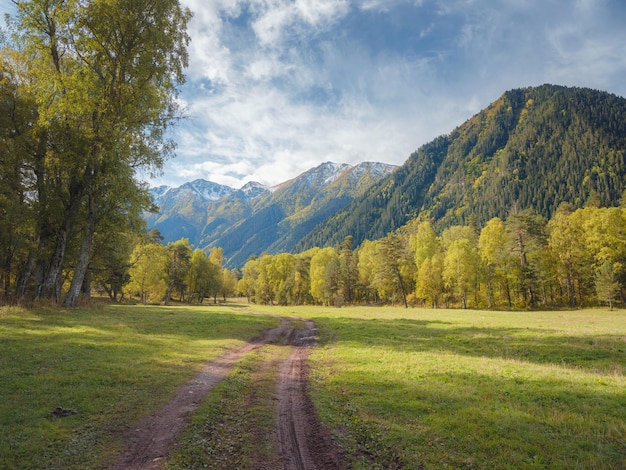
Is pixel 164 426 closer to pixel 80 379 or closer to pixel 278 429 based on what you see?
pixel 278 429

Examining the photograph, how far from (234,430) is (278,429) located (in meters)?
1.24

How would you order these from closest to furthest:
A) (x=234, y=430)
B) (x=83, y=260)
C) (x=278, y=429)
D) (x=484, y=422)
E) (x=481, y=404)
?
(x=234, y=430)
(x=278, y=429)
(x=484, y=422)
(x=481, y=404)
(x=83, y=260)

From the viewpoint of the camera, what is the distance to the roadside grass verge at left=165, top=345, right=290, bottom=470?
24.5 feet

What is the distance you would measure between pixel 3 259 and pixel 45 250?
4.90 metres

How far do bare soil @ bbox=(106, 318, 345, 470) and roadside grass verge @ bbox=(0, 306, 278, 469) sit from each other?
1.47 ft

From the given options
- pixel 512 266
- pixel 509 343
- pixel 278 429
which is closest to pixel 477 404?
pixel 278 429

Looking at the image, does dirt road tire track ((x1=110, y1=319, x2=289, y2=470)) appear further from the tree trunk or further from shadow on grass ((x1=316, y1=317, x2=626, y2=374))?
the tree trunk

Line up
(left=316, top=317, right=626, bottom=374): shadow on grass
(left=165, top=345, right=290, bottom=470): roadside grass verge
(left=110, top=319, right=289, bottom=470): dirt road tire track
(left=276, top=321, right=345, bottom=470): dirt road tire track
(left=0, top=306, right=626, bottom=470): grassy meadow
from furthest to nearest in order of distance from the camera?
(left=316, top=317, right=626, bottom=374): shadow on grass, (left=0, top=306, right=626, bottom=470): grassy meadow, (left=276, top=321, right=345, bottom=470): dirt road tire track, (left=165, top=345, right=290, bottom=470): roadside grass verge, (left=110, top=319, right=289, bottom=470): dirt road tire track

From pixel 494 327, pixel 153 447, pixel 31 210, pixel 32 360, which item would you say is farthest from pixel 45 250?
pixel 494 327

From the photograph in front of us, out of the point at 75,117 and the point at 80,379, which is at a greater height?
the point at 75,117

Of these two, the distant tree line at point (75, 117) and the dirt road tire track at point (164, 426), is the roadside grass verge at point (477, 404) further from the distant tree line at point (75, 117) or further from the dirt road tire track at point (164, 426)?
the distant tree line at point (75, 117)

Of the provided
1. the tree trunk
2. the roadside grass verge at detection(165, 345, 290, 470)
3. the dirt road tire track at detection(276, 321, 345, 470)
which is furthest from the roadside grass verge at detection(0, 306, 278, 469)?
the dirt road tire track at detection(276, 321, 345, 470)

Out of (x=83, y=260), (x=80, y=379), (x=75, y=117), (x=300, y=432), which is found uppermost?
(x=75, y=117)

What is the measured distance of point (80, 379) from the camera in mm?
11984
